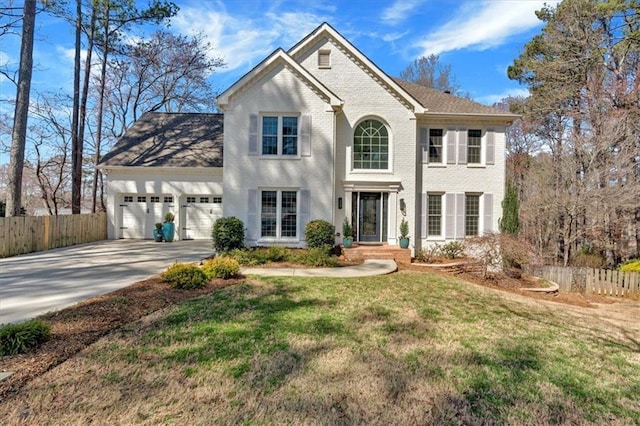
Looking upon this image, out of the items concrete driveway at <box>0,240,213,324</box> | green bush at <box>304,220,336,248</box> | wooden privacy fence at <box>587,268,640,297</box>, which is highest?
green bush at <box>304,220,336,248</box>

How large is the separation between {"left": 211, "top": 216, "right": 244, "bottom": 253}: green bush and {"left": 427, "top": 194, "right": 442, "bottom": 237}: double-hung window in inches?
314

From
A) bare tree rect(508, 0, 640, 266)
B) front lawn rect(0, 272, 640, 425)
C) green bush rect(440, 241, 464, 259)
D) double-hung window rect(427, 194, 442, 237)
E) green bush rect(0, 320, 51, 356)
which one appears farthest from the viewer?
double-hung window rect(427, 194, 442, 237)

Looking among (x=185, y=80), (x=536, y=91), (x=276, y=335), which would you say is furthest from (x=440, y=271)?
(x=185, y=80)

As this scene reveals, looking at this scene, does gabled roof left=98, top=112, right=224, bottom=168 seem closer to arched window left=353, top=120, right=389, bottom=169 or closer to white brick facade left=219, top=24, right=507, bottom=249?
white brick facade left=219, top=24, right=507, bottom=249

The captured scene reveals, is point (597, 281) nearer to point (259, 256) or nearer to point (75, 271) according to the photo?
point (259, 256)

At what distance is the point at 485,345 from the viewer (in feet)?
16.6

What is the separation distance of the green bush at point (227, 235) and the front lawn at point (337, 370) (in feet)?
17.5

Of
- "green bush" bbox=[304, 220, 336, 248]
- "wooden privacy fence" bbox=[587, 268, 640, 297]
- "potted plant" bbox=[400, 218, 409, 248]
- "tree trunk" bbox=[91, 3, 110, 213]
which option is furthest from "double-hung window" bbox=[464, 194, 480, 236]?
"tree trunk" bbox=[91, 3, 110, 213]

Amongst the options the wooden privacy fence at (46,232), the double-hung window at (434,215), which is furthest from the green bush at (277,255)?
the wooden privacy fence at (46,232)

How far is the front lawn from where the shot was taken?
10.5 ft

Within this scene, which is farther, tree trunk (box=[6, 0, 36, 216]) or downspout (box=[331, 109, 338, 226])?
downspout (box=[331, 109, 338, 226])

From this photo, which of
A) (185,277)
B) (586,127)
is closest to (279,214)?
(185,277)

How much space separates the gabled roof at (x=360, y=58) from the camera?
1353 cm

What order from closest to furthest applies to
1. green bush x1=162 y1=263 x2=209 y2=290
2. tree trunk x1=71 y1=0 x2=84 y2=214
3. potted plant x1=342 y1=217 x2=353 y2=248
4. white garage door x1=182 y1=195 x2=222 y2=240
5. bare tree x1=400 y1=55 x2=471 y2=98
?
green bush x1=162 y1=263 x2=209 y2=290 → potted plant x1=342 y1=217 x2=353 y2=248 → white garage door x1=182 y1=195 x2=222 y2=240 → tree trunk x1=71 y1=0 x2=84 y2=214 → bare tree x1=400 y1=55 x2=471 y2=98
